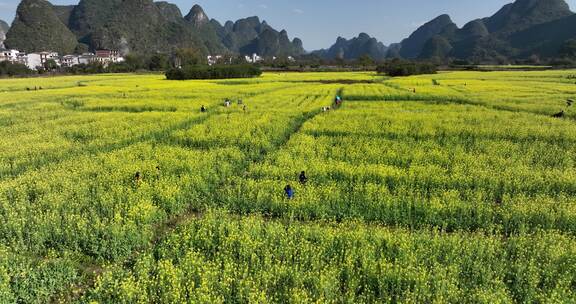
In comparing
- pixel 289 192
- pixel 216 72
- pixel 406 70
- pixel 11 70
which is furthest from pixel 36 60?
pixel 289 192

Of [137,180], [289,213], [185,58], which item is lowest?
[289,213]

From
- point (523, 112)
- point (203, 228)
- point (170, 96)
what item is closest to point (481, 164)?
point (203, 228)

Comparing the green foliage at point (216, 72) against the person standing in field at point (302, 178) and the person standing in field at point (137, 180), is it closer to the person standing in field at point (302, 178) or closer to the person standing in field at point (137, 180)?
the person standing in field at point (137, 180)

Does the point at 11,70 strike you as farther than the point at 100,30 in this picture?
No

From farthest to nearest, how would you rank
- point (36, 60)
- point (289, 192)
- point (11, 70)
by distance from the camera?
1. point (36, 60)
2. point (11, 70)
3. point (289, 192)

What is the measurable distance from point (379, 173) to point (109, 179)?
9699mm

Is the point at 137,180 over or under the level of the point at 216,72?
under

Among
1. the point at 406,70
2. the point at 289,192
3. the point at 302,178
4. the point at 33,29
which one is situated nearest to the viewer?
the point at 289,192

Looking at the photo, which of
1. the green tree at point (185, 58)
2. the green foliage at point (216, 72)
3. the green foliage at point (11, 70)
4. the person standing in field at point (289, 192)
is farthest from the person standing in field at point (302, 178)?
the green tree at point (185, 58)

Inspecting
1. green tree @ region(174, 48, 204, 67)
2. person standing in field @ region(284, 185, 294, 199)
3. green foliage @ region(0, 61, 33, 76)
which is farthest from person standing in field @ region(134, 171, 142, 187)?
green tree @ region(174, 48, 204, 67)

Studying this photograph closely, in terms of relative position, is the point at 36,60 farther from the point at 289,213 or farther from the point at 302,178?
the point at 289,213

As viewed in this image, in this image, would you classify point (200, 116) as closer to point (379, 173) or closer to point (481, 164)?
point (379, 173)

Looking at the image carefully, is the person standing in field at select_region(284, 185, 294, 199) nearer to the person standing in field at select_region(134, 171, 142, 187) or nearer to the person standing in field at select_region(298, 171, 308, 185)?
the person standing in field at select_region(298, 171, 308, 185)

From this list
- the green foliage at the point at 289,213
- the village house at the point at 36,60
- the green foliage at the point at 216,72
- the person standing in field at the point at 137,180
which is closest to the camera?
the green foliage at the point at 289,213
